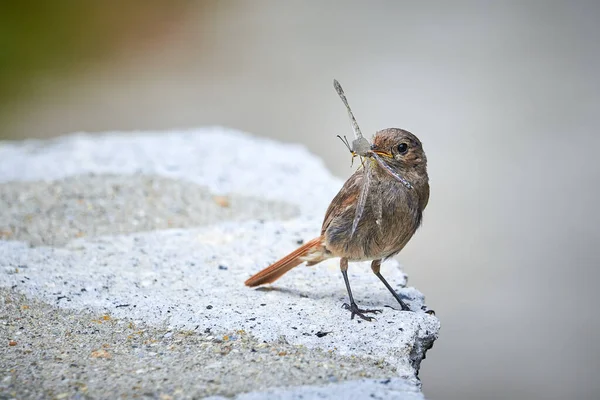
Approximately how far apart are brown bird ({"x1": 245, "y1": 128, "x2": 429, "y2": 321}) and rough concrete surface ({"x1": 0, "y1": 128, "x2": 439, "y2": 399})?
30 cm

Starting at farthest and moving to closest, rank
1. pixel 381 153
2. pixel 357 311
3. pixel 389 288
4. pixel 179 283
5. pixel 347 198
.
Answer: pixel 179 283 → pixel 389 288 → pixel 347 198 → pixel 357 311 → pixel 381 153

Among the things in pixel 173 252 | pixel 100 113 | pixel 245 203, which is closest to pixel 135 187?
pixel 245 203

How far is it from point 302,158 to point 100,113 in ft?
15.1

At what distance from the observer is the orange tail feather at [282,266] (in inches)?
146

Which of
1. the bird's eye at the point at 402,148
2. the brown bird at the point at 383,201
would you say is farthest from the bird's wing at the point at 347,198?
the bird's eye at the point at 402,148

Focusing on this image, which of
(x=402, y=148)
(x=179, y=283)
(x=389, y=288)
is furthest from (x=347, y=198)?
(x=179, y=283)

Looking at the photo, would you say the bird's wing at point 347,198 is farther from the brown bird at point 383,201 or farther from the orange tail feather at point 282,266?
the orange tail feather at point 282,266

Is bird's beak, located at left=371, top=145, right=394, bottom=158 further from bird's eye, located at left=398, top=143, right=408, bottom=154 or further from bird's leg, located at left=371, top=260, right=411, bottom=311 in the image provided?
bird's leg, located at left=371, top=260, right=411, bottom=311

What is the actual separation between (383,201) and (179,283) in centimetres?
116

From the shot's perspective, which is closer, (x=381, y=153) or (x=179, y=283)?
(x=381, y=153)

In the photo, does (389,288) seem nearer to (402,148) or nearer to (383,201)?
(383,201)

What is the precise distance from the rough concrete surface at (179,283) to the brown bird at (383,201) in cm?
30

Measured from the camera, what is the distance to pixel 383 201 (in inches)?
134

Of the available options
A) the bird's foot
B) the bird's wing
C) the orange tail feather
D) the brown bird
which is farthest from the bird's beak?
the bird's foot
